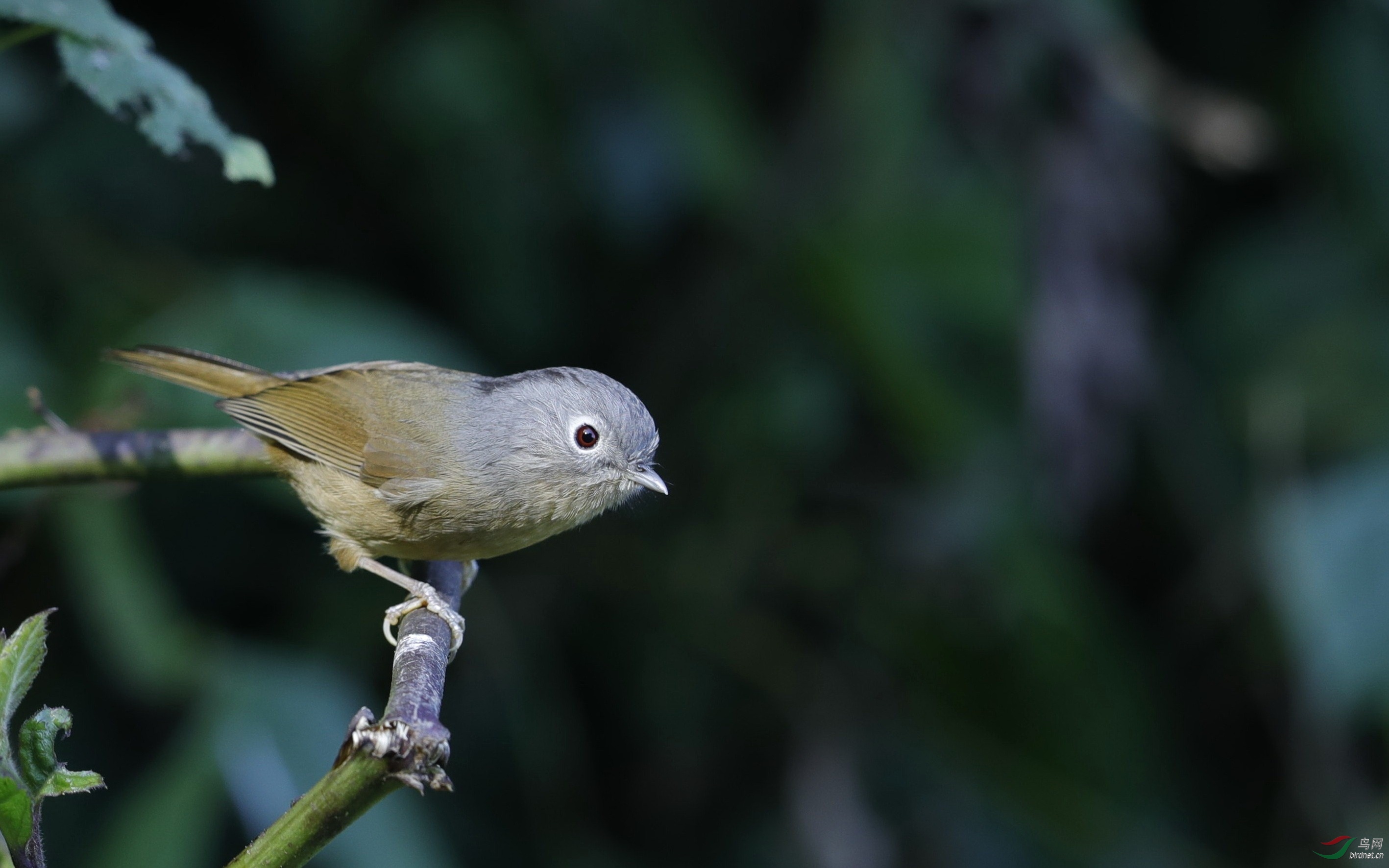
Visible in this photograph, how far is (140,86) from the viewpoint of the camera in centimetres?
221

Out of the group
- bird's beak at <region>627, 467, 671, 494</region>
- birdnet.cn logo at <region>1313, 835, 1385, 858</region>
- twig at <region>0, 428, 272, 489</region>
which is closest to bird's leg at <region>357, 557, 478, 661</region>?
twig at <region>0, 428, 272, 489</region>

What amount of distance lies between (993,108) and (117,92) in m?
3.32

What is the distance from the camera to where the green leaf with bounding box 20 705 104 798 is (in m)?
1.32

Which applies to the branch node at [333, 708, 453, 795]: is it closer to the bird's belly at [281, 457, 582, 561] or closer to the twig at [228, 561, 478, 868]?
the twig at [228, 561, 478, 868]

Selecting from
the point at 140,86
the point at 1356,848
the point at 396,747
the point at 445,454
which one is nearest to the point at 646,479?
the point at 445,454

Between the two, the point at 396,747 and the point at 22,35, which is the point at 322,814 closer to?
the point at 396,747

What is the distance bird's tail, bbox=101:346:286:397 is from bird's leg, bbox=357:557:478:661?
670mm

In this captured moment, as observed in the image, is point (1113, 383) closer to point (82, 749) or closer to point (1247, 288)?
point (1247, 288)

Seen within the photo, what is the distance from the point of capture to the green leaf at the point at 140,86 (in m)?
2.12

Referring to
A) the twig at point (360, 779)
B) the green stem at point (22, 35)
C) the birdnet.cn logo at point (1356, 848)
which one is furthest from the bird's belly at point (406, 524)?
the birdnet.cn logo at point (1356, 848)

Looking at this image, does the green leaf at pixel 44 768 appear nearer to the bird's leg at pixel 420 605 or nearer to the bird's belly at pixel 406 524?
the bird's leg at pixel 420 605

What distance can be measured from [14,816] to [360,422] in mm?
2183

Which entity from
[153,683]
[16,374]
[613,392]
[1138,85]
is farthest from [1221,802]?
[16,374]

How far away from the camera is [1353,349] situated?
178 inches
